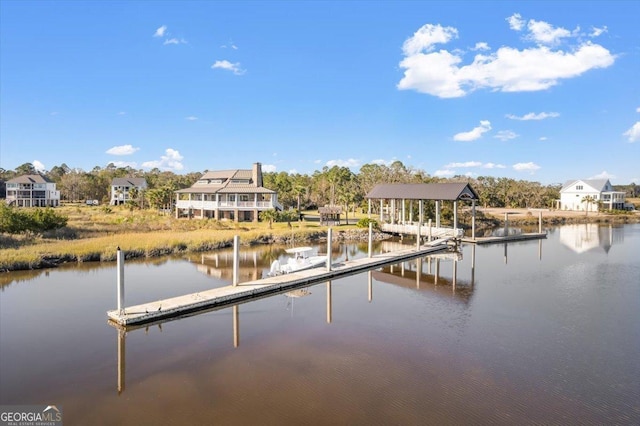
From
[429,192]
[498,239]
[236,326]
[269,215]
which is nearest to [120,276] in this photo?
[236,326]

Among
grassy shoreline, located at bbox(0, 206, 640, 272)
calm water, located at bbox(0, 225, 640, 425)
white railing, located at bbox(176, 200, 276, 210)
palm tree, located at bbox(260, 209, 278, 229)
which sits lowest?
calm water, located at bbox(0, 225, 640, 425)

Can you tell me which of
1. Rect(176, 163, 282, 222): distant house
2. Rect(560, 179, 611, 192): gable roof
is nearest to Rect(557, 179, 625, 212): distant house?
Rect(560, 179, 611, 192): gable roof

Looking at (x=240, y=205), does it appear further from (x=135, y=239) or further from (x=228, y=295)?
(x=228, y=295)

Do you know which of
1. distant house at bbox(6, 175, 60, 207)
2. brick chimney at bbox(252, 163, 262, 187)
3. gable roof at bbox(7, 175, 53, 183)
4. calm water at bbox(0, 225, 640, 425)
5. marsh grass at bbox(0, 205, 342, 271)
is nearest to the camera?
calm water at bbox(0, 225, 640, 425)

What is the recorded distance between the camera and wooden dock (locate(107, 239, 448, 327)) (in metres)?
14.4

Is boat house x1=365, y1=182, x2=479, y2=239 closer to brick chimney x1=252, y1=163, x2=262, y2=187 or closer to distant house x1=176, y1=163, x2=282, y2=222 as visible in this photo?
distant house x1=176, y1=163, x2=282, y2=222

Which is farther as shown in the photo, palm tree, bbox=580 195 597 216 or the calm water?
palm tree, bbox=580 195 597 216

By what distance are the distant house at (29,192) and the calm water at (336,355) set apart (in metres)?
67.3

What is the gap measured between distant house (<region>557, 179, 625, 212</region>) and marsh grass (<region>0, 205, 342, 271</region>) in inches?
2585

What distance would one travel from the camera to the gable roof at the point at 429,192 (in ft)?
119

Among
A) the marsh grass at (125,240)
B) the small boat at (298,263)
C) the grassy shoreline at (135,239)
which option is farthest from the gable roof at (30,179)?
the small boat at (298,263)

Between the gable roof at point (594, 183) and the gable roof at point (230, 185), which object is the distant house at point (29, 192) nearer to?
the gable roof at point (230, 185)

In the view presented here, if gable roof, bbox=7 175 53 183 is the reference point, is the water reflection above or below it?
below

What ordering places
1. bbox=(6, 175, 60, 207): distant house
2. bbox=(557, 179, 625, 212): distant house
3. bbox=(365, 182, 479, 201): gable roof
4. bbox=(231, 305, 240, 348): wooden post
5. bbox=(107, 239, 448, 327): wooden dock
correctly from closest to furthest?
bbox=(231, 305, 240, 348): wooden post → bbox=(107, 239, 448, 327): wooden dock → bbox=(365, 182, 479, 201): gable roof → bbox=(6, 175, 60, 207): distant house → bbox=(557, 179, 625, 212): distant house
